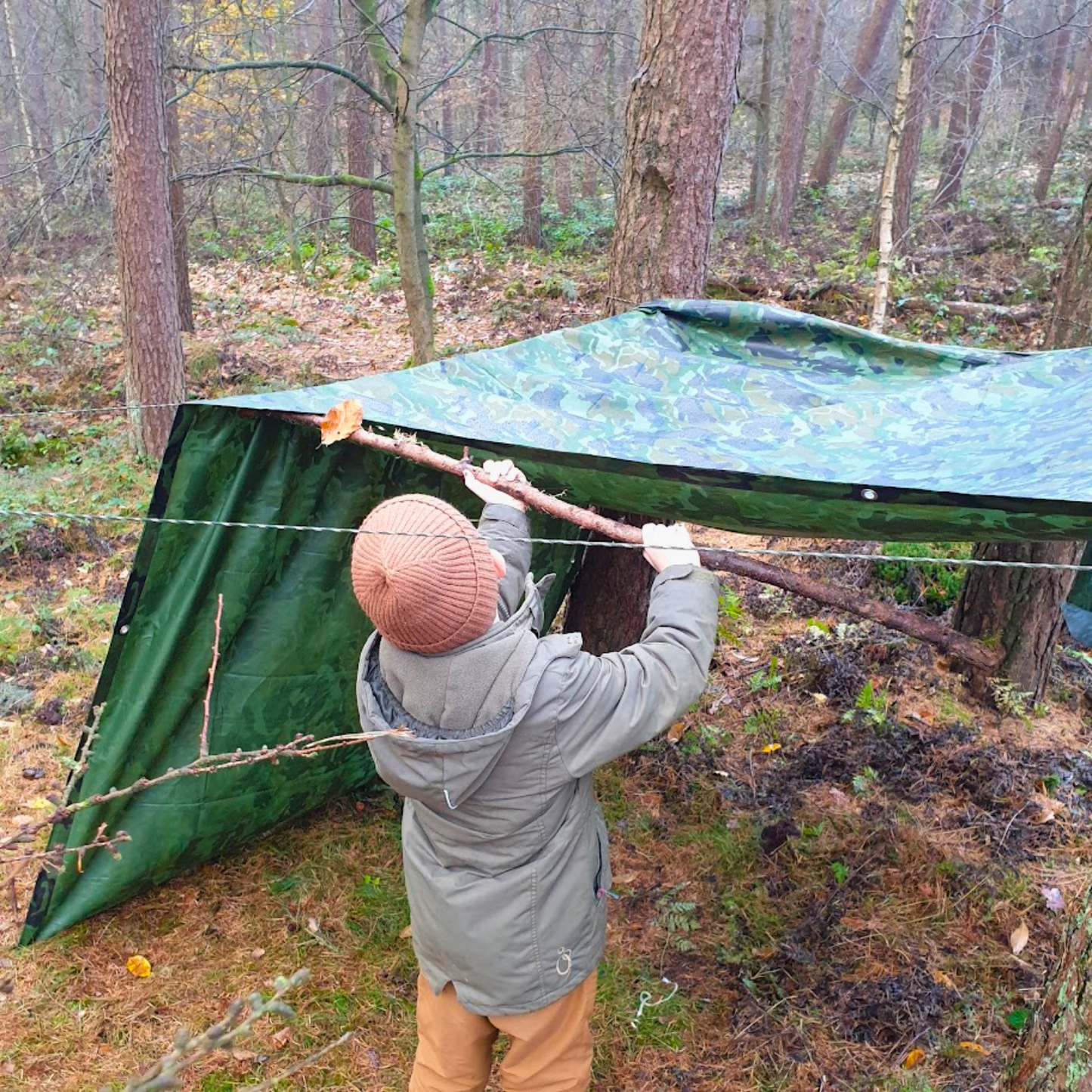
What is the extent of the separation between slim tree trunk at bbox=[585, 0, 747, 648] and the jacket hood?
2.32 metres

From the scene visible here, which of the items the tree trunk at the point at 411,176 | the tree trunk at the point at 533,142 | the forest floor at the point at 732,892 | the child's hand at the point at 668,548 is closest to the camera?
the child's hand at the point at 668,548

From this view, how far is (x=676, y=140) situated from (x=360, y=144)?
26.7 feet

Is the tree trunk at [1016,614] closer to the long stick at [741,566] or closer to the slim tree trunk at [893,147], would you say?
the long stick at [741,566]

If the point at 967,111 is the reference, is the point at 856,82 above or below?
above

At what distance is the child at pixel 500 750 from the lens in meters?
1.69

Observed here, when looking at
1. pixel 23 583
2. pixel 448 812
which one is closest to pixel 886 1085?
pixel 448 812

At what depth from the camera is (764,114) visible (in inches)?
506

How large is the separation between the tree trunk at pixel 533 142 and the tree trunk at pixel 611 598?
23.0ft

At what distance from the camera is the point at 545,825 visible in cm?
194

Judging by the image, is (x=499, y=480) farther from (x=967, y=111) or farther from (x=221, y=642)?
(x=967, y=111)

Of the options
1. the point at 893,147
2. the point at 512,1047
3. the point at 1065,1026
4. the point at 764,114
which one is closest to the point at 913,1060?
the point at 1065,1026

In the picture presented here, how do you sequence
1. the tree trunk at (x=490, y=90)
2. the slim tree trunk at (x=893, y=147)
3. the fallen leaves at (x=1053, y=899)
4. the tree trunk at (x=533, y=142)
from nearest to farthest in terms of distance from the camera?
the fallen leaves at (x=1053, y=899)
the slim tree trunk at (x=893, y=147)
the tree trunk at (x=533, y=142)
the tree trunk at (x=490, y=90)

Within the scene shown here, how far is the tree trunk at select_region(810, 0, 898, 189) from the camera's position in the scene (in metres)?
12.4

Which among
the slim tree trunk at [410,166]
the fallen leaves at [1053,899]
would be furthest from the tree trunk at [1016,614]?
the slim tree trunk at [410,166]
